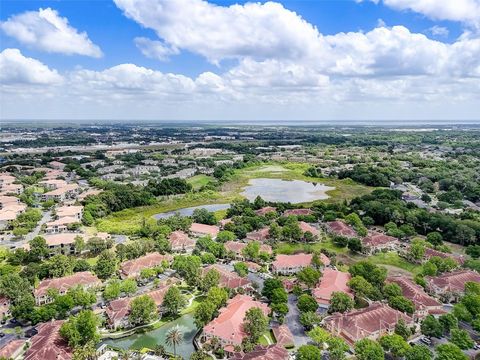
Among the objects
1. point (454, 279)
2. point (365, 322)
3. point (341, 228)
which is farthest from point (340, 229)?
point (365, 322)

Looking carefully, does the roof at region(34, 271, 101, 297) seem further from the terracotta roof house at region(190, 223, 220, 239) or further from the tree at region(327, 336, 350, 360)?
the tree at region(327, 336, 350, 360)

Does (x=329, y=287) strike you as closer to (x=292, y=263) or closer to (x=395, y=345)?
(x=292, y=263)

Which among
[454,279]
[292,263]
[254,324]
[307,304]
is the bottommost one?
[292,263]

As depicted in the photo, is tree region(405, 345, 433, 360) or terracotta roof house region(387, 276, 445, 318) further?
terracotta roof house region(387, 276, 445, 318)

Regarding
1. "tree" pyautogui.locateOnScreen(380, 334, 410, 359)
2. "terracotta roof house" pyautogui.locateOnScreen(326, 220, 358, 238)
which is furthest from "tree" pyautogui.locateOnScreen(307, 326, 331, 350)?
"terracotta roof house" pyautogui.locateOnScreen(326, 220, 358, 238)

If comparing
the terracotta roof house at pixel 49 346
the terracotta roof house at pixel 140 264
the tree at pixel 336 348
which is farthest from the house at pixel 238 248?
the terracotta roof house at pixel 49 346
